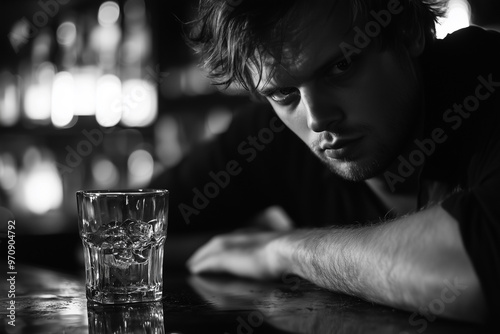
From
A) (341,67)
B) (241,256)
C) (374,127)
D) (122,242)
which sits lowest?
(241,256)

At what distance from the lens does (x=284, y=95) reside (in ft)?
4.39

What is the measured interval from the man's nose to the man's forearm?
9.7 inches

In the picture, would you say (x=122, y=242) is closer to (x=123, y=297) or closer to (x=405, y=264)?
(x=123, y=297)

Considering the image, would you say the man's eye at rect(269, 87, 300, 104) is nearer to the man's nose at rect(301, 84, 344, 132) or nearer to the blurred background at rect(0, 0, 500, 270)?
the man's nose at rect(301, 84, 344, 132)

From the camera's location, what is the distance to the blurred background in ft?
10.4

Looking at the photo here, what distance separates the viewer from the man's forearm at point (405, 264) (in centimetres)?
79

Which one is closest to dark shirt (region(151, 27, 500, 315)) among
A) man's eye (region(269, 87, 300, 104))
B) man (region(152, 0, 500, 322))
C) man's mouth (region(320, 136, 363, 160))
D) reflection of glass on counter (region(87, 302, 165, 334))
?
man (region(152, 0, 500, 322))

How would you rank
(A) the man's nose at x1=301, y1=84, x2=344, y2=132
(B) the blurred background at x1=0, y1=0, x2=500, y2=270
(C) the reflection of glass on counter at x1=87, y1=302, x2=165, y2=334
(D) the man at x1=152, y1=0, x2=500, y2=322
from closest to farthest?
(C) the reflection of glass on counter at x1=87, y1=302, x2=165, y2=334 → (D) the man at x1=152, y1=0, x2=500, y2=322 → (A) the man's nose at x1=301, y1=84, x2=344, y2=132 → (B) the blurred background at x1=0, y1=0, x2=500, y2=270

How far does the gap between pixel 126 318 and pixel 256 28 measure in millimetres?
640

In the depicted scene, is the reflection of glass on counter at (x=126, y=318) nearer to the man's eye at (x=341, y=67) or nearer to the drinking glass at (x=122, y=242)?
the drinking glass at (x=122, y=242)

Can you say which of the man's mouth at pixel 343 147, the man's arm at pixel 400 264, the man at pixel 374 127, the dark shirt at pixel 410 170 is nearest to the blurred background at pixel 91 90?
the dark shirt at pixel 410 170

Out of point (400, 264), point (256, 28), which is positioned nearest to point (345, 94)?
point (256, 28)

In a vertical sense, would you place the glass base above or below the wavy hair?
below

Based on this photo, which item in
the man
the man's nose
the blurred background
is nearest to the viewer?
the man
